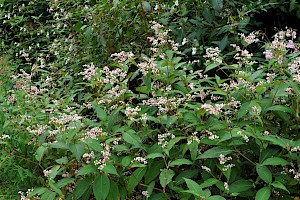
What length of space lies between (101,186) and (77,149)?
209 millimetres

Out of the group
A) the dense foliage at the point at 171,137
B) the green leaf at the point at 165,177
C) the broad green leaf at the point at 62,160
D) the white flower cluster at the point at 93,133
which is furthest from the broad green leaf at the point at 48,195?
the green leaf at the point at 165,177

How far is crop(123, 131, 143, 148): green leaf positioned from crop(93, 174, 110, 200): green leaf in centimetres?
20

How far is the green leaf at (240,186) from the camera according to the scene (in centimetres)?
208

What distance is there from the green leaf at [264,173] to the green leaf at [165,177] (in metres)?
0.38

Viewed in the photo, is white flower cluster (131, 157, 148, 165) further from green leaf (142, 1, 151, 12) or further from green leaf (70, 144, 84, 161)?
green leaf (142, 1, 151, 12)

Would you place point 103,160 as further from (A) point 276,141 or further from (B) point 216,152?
(A) point 276,141

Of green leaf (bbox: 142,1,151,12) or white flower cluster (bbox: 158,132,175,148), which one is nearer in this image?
white flower cluster (bbox: 158,132,175,148)

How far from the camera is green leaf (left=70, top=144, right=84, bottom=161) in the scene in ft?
6.88

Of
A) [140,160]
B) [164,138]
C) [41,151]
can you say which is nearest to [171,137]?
[164,138]

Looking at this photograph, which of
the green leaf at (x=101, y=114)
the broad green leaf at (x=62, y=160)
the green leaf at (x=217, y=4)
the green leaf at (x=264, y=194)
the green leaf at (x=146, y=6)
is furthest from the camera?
the green leaf at (x=146, y=6)

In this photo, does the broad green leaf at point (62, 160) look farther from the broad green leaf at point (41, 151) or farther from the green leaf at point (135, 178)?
the green leaf at point (135, 178)

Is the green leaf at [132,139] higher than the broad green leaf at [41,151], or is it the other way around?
the green leaf at [132,139]

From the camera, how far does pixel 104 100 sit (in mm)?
2457

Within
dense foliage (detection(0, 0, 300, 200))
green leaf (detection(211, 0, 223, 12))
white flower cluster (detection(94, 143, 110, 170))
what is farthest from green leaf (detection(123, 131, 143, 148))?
green leaf (detection(211, 0, 223, 12))
